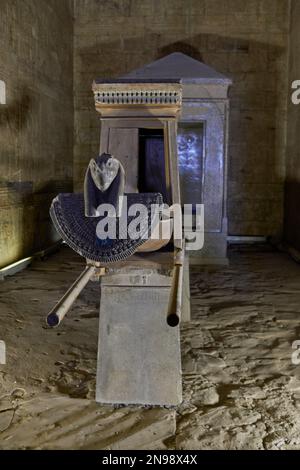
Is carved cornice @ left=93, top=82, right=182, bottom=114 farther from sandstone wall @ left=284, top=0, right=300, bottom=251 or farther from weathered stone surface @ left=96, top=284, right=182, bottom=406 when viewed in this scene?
sandstone wall @ left=284, top=0, right=300, bottom=251

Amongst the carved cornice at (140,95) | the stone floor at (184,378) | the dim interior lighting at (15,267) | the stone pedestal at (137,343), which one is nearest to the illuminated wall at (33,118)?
the dim interior lighting at (15,267)

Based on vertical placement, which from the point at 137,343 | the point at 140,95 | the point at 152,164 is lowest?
the point at 137,343

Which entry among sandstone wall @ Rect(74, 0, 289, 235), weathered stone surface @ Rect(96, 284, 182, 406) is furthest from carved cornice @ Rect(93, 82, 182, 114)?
sandstone wall @ Rect(74, 0, 289, 235)

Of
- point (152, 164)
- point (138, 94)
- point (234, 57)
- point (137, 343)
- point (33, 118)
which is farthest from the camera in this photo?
point (234, 57)

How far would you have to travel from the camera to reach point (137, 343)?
3.09m

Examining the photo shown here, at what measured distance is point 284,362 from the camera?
12.4ft

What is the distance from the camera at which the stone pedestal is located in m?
3.06

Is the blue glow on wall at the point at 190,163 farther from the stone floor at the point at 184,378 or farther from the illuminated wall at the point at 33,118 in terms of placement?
the stone floor at the point at 184,378

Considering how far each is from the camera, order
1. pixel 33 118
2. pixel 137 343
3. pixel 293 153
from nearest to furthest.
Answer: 1. pixel 137 343
2. pixel 33 118
3. pixel 293 153

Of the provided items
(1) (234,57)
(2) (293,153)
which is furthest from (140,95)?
(1) (234,57)

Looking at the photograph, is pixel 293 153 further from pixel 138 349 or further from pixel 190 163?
pixel 138 349

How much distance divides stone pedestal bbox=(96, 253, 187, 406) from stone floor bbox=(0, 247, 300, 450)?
0.34ft

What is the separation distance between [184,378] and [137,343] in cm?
62

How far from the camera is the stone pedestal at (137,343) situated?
306 cm
